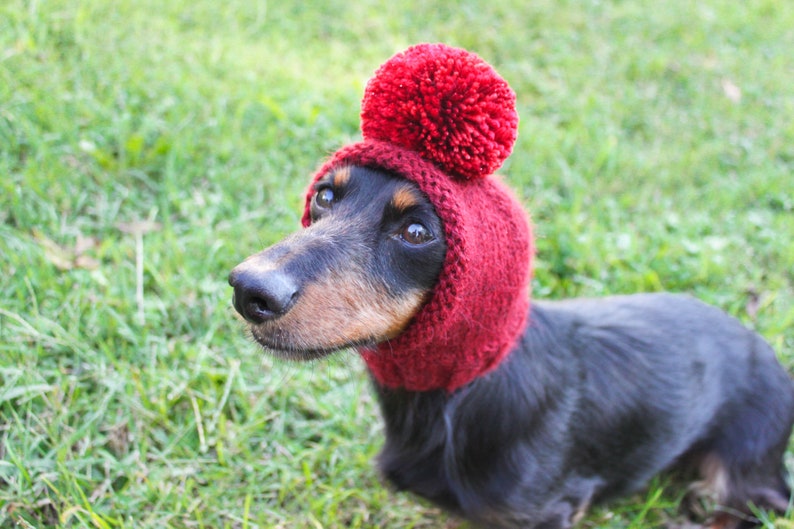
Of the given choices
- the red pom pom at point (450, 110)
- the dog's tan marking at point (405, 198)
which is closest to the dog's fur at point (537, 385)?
the dog's tan marking at point (405, 198)

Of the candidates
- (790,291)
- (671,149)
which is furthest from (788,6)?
(790,291)

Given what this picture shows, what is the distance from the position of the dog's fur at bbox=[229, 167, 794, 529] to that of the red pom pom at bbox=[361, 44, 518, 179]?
0.54 ft

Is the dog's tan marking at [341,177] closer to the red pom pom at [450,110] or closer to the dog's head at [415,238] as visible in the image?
the dog's head at [415,238]

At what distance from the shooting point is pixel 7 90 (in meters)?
4.27

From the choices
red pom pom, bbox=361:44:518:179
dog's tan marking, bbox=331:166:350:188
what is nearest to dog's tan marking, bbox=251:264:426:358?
dog's tan marking, bbox=331:166:350:188

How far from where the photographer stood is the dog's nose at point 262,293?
6.15 ft

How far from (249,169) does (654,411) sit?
297 centimetres

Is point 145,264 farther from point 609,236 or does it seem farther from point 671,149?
point 671,149

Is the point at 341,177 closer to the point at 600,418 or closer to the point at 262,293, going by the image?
the point at 262,293

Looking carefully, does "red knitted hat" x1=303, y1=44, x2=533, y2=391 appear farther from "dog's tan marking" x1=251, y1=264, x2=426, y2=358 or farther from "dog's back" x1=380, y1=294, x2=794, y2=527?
"dog's back" x1=380, y1=294, x2=794, y2=527

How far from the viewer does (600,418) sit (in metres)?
2.82

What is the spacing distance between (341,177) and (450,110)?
0.45m

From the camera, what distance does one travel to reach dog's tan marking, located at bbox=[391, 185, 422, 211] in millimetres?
2123

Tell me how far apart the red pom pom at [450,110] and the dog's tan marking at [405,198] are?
0.12m
